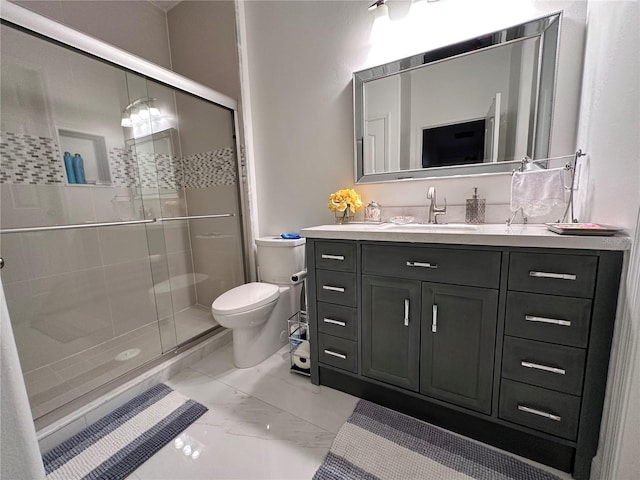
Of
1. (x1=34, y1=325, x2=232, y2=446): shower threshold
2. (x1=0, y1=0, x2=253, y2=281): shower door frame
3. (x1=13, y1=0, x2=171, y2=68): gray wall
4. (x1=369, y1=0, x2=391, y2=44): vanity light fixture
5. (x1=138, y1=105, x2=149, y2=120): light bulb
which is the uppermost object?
(x1=13, y1=0, x2=171, y2=68): gray wall

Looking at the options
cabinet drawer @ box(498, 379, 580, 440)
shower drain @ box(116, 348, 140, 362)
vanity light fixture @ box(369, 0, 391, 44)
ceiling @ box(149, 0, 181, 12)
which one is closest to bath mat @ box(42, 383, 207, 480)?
shower drain @ box(116, 348, 140, 362)

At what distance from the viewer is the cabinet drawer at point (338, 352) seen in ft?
4.47

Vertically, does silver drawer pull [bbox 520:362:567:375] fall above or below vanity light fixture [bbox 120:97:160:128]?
below

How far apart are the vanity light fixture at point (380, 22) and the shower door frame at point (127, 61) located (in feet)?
3.73

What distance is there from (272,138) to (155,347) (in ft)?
5.56

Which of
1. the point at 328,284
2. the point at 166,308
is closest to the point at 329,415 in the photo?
the point at 328,284

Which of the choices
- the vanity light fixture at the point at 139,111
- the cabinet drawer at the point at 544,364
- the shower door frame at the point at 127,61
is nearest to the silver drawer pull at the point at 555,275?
the cabinet drawer at the point at 544,364

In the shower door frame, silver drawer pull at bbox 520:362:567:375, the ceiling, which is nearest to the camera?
silver drawer pull at bbox 520:362:567:375

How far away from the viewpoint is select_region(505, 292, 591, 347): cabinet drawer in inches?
35.0

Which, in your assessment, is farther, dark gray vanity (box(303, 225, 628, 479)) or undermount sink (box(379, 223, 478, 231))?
undermount sink (box(379, 223, 478, 231))

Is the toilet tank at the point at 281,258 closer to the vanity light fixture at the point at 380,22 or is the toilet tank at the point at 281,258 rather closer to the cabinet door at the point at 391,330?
the cabinet door at the point at 391,330

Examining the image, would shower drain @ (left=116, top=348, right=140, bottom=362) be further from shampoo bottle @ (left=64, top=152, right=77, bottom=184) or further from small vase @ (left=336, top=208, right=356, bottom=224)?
small vase @ (left=336, top=208, right=356, bottom=224)

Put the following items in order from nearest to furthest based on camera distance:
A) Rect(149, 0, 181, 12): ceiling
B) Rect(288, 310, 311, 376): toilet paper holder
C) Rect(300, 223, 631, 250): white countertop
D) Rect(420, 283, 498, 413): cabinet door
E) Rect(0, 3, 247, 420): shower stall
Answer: Rect(300, 223, 631, 250): white countertop < Rect(420, 283, 498, 413): cabinet door < Rect(0, 3, 247, 420): shower stall < Rect(288, 310, 311, 376): toilet paper holder < Rect(149, 0, 181, 12): ceiling

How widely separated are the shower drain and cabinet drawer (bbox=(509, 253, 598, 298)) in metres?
2.11
